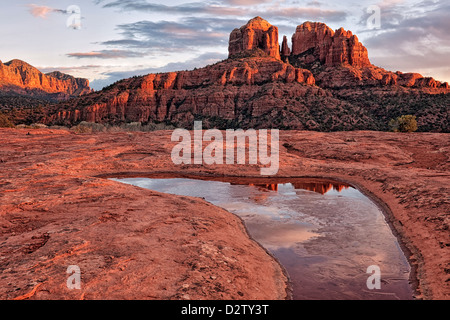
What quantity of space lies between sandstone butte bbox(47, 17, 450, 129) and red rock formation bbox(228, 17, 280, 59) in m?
0.61

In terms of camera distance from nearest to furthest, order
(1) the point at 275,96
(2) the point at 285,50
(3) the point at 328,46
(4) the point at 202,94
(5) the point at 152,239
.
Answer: (5) the point at 152,239 < (1) the point at 275,96 < (4) the point at 202,94 < (3) the point at 328,46 < (2) the point at 285,50

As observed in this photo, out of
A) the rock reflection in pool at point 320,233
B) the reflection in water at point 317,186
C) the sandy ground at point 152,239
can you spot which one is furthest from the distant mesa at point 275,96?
the sandy ground at point 152,239

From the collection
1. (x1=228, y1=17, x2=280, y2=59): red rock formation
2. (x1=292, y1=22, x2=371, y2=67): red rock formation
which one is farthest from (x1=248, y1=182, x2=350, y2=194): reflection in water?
(x1=228, y1=17, x2=280, y2=59): red rock formation

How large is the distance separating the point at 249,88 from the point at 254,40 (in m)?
42.4

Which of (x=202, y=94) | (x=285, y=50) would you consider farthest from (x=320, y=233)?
(x=285, y=50)

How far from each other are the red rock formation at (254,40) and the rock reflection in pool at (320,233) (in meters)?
127

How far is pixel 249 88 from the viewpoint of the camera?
381 feet

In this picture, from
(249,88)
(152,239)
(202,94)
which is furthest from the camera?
(202,94)

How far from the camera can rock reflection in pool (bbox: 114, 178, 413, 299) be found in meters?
11.8

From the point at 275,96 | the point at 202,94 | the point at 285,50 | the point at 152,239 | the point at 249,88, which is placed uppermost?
the point at 285,50

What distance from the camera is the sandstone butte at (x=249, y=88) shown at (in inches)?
4094

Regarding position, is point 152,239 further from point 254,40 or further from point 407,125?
point 254,40

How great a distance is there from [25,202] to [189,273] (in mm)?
10768

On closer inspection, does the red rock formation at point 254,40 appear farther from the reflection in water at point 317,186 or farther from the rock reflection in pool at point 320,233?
the rock reflection in pool at point 320,233
